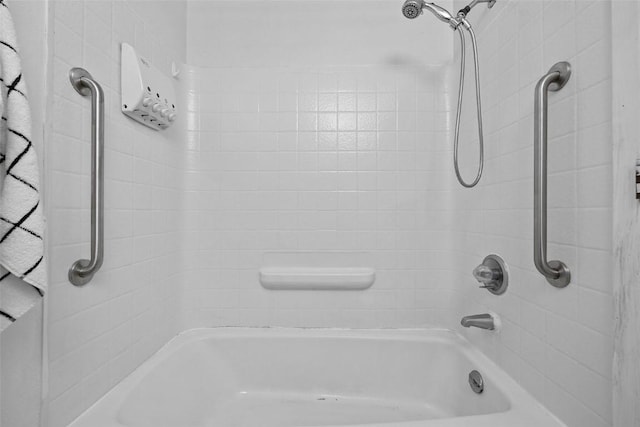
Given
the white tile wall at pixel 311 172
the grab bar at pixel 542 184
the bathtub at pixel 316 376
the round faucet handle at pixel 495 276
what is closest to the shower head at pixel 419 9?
the white tile wall at pixel 311 172

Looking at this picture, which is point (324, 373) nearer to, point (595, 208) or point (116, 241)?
point (116, 241)

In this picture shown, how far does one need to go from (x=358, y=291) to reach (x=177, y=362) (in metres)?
0.78

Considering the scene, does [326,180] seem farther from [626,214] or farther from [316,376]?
[626,214]

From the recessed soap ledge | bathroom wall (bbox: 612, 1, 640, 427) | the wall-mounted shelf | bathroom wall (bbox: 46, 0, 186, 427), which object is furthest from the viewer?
the recessed soap ledge

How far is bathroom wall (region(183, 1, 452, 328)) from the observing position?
4.76 ft

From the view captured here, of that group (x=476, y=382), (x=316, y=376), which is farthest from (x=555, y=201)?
(x=316, y=376)

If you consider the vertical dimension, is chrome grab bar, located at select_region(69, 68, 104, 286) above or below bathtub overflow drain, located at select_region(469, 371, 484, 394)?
above

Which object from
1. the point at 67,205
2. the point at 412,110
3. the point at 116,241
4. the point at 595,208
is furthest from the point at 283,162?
the point at 595,208

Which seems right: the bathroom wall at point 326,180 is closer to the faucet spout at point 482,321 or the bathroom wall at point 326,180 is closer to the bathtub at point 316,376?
the bathtub at point 316,376

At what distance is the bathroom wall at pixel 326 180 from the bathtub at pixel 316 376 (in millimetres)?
93

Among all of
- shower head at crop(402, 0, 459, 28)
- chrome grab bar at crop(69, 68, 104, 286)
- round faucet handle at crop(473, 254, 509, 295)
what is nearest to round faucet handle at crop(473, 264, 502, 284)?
round faucet handle at crop(473, 254, 509, 295)

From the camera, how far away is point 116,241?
3.23ft

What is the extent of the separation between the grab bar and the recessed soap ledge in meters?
0.74

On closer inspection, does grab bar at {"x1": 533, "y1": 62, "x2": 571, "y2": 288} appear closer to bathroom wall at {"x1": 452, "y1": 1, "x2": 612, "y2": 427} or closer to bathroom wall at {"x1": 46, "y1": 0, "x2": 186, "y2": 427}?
bathroom wall at {"x1": 452, "y1": 1, "x2": 612, "y2": 427}
